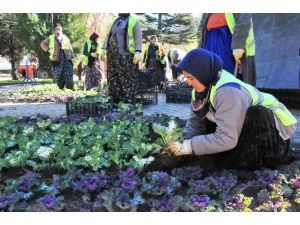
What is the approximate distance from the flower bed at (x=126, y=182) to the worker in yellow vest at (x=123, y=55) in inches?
123

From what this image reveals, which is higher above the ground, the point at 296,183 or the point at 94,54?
the point at 94,54

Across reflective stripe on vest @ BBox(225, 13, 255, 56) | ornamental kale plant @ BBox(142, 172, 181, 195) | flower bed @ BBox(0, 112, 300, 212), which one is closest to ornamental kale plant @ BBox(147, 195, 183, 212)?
flower bed @ BBox(0, 112, 300, 212)

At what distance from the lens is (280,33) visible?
7367 mm

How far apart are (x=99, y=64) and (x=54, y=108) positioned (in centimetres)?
293

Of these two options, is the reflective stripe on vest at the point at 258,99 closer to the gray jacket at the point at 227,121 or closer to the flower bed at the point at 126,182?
the gray jacket at the point at 227,121

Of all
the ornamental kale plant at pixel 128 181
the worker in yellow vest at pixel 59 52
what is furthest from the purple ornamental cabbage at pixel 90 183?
the worker in yellow vest at pixel 59 52

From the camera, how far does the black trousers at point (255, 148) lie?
296cm

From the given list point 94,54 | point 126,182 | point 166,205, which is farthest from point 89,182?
point 94,54

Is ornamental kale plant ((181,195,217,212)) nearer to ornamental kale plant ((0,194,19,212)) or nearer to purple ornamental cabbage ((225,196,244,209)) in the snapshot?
purple ornamental cabbage ((225,196,244,209))

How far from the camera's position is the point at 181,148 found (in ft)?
10.1

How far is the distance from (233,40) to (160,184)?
73.5 inches

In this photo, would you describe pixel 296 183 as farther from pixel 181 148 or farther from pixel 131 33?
pixel 131 33

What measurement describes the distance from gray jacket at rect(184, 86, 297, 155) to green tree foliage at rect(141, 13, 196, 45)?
33.6 m

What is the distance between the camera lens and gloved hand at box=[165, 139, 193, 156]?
3.05m
